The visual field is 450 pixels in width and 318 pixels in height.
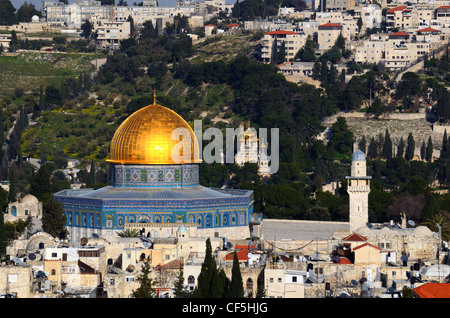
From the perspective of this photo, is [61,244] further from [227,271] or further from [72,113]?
[72,113]

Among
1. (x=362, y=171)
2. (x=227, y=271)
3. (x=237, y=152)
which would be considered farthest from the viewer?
(x=237, y=152)

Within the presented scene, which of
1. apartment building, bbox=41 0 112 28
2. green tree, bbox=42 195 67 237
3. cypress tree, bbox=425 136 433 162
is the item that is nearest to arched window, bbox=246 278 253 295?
green tree, bbox=42 195 67 237

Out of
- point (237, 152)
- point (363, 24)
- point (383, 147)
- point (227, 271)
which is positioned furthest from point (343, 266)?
point (363, 24)

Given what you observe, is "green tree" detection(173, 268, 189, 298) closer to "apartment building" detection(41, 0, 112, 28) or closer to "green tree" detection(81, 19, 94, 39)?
"green tree" detection(81, 19, 94, 39)

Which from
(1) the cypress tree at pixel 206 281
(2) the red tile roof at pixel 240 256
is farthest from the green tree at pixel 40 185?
(1) the cypress tree at pixel 206 281

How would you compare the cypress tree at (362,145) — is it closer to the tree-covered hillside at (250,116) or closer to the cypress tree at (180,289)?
the tree-covered hillside at (250,116)

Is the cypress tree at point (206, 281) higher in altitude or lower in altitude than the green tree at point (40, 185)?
higher
